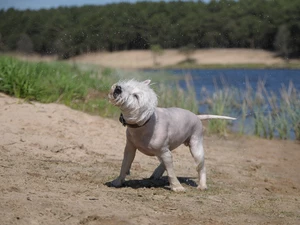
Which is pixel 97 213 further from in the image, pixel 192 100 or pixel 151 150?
pixel 192 100

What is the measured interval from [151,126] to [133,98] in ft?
1.43

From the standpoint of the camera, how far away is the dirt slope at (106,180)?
5836 millimetres

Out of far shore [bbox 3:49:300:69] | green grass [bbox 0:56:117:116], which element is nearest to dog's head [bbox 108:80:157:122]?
green grass [bbox 0:56:117:116]

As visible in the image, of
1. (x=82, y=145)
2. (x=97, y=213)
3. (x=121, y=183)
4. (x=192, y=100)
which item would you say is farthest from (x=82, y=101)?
(x=97, y=213)

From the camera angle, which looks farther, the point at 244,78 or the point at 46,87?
the point at 244,78

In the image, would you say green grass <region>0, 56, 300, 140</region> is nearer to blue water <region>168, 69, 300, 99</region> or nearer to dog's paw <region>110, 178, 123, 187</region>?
blue water <region>168, 69, 300, 99</region>

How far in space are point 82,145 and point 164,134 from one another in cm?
358

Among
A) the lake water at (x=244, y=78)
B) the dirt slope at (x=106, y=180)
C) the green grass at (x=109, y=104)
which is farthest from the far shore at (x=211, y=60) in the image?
the dirt slope at (x=106, y=180)

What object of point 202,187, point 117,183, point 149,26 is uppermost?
point 149,26

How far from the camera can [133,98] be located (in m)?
6.79

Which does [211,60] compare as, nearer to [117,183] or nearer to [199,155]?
[199,155]

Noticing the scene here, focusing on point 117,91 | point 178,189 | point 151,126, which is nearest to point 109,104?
point 178,189

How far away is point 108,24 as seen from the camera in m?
14.6

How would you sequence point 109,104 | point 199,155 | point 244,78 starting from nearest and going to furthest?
point 199,155
point 109,104
point 244,78
